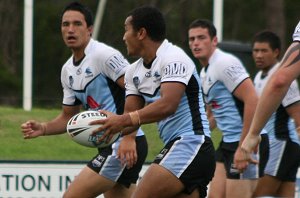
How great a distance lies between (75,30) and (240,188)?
199 cm

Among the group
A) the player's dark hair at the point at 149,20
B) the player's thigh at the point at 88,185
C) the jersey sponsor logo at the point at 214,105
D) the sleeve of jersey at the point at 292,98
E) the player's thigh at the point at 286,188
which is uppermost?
the player's dark hair at the point at 149,20

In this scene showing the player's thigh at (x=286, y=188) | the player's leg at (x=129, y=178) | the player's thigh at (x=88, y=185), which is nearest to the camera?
the player's thigh at (x=88, y=185)

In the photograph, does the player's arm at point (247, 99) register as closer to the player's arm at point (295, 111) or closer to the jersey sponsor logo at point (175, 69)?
the player's arm at point (295, 111)

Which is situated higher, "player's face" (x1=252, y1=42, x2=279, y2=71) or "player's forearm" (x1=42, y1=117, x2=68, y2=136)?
"player's face" (x1=252, y1=42, x2=279, y2=71)

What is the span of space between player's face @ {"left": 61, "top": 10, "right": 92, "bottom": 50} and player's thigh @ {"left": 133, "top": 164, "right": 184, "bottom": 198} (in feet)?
5.32

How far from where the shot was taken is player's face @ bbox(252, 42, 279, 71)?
9961 millimetres

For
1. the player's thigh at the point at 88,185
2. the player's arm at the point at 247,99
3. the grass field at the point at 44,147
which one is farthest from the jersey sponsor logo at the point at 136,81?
the grass field at the point at 44,147

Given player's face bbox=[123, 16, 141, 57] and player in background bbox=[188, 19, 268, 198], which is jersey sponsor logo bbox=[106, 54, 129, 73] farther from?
player in background bbox=[188, 19, 268, 198]

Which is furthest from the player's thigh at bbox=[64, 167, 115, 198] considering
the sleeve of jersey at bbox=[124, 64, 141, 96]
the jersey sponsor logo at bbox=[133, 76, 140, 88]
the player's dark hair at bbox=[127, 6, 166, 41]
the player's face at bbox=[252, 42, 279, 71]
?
the player's face at bbox=[252, 42, 279, 71]

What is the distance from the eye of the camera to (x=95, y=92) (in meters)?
8.42

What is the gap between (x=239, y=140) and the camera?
919cm

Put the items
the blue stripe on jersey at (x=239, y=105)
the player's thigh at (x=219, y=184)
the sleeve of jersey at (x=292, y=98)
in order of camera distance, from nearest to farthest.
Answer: the blue stripe on jersey at (x=239, y=105) → the sleeve of jersey at (x=292, y=98) → the player's thigh at (x=219, y=184)

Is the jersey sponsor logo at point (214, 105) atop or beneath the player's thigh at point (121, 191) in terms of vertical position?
atop

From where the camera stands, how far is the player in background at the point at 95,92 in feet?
27.3
